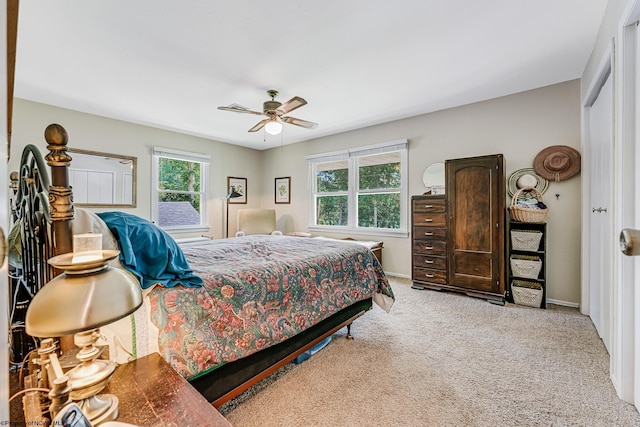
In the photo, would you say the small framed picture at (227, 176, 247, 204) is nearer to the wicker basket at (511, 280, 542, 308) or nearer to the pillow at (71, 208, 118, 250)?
the pillow at (71, 208, 118, 250)

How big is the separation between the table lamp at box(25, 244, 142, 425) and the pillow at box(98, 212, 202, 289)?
528 millimetres

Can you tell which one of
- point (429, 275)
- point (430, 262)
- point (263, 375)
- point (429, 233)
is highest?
point (429, 233)

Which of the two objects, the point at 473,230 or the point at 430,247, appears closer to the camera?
the point at 473,230

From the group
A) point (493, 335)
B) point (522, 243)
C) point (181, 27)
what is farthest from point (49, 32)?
point (522, 243)

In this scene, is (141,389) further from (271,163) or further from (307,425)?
(271,163)

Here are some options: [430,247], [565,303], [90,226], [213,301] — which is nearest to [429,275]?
[430,247]

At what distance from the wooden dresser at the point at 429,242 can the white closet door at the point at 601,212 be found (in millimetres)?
1344

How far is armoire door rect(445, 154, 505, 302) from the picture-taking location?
3.10m

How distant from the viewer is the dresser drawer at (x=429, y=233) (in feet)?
11.5

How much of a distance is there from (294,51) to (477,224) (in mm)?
2727

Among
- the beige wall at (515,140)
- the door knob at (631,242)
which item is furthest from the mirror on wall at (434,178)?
the door knob at (631,242)

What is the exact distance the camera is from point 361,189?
4820 mm

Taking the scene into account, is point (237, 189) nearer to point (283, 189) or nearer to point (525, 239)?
point (283, 189)

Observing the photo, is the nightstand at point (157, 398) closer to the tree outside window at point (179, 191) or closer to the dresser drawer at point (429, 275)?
the dresser drawer at point (429, 275)
